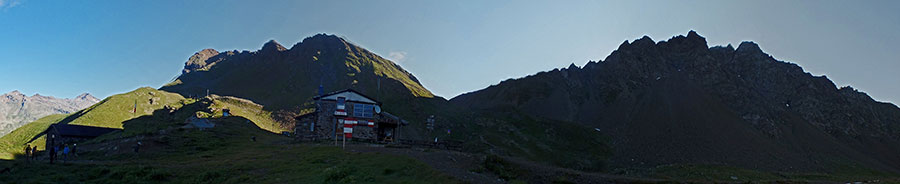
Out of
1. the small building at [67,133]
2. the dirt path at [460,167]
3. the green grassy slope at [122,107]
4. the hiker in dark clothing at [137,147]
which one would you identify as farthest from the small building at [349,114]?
the green grassy slope at [122,107]

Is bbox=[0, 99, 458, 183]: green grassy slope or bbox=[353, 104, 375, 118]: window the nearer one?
bbox=[0, 99, 458, 183]: green grassy slope

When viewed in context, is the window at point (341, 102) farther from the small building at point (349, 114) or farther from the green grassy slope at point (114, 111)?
the green grassy slope at point (114, 111)

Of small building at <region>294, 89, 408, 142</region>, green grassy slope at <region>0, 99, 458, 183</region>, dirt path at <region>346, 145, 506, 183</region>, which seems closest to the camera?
dirt path at <region>346, 145, 506, 183</region>

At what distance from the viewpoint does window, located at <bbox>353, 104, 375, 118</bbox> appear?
59.3 m

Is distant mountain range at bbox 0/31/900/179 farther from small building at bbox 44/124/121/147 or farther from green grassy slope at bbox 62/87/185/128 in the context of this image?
small building at bbox 44/124/121/147

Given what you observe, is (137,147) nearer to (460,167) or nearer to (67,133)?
(67,133)

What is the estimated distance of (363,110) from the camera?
2341 inches

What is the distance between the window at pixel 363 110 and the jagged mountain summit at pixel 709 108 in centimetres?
5738

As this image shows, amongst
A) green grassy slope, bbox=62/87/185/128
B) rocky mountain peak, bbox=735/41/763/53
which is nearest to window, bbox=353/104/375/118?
green grassy slope, bbox=62/87/185/128

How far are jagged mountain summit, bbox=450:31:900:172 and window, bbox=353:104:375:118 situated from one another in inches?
2259

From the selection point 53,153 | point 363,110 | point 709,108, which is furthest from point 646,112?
point 53,153

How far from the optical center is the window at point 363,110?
59.3m

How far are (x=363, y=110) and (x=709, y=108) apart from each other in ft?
366

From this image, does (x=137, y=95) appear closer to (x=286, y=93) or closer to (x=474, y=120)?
(x=286, y=93)
